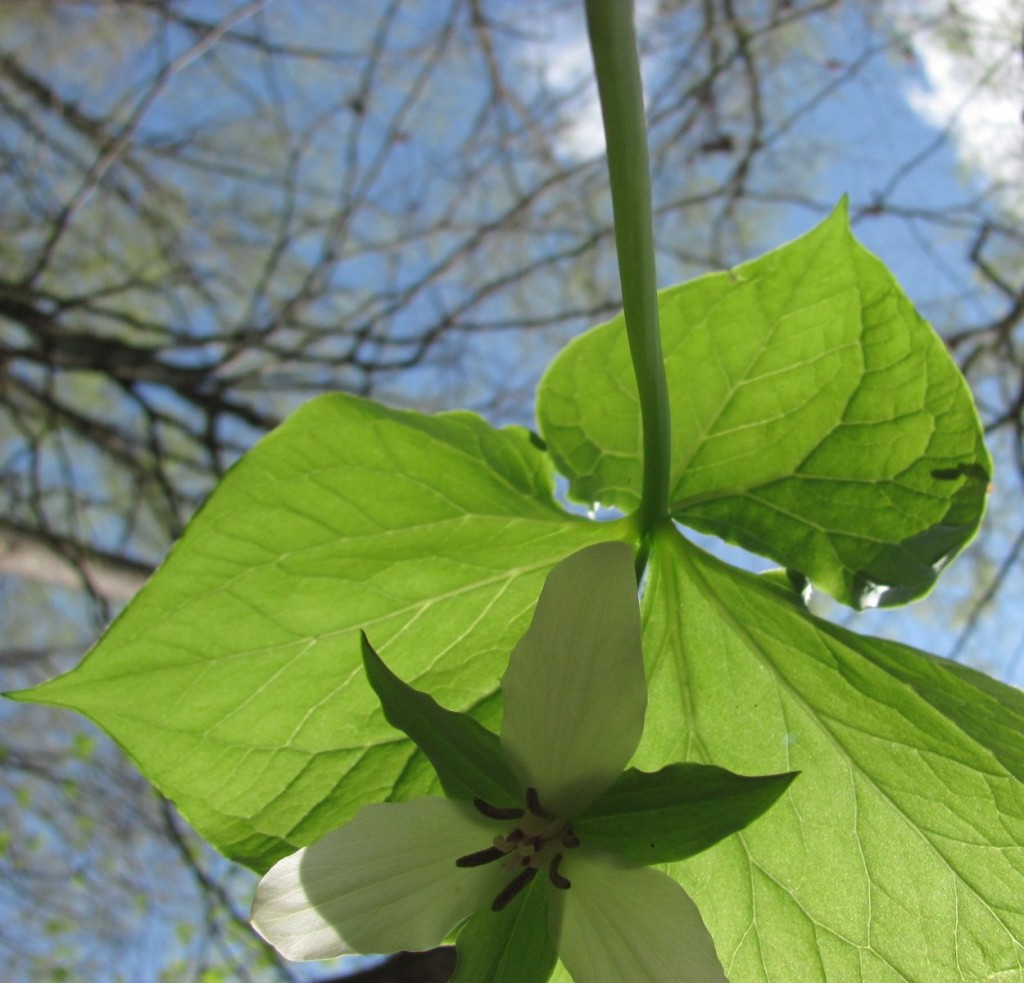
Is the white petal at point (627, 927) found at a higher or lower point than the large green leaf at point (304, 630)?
lower

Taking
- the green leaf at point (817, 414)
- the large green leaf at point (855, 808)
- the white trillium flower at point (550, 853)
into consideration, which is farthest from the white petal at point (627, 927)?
the green leaf at point (817, 414)

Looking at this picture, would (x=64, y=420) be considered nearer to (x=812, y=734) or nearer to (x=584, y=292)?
(x=584, y=292)

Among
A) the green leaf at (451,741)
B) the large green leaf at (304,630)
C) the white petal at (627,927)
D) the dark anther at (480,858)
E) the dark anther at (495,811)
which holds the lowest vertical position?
the white petal at (627,927)

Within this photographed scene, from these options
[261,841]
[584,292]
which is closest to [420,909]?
[261,841]

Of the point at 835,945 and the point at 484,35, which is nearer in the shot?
the point at 835,945

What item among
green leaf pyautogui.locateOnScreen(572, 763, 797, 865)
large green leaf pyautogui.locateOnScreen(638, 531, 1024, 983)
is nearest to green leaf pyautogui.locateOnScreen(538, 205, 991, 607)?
large green leaf pyautogui.locateOnScreen(638, 531, 1024, 983)

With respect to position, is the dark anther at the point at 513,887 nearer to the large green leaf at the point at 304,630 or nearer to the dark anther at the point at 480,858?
the dark anther at the point at 480,858

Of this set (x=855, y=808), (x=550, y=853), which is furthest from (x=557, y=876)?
(x=855, y=808)
